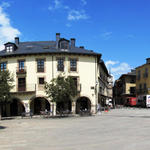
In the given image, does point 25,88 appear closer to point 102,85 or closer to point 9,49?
point 9,49

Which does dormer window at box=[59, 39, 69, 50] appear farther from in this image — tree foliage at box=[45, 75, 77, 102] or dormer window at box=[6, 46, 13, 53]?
dormer window at box=[6, 46, 13, 53]

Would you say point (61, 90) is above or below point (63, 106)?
above

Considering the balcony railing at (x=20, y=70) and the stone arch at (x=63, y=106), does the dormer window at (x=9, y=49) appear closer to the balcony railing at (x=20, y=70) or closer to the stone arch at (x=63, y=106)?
the balcony railing at (x=20, y=70)

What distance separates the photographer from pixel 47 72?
30656 millimetres

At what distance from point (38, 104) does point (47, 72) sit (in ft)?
17.2

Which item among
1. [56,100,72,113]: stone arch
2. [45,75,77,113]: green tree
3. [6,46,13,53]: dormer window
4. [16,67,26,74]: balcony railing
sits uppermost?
[6,46,13,53]: dormer window

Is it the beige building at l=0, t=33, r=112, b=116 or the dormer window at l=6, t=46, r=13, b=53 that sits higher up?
the dormer window at l=6, t=46, r=13, b=53

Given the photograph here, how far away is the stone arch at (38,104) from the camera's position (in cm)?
3161

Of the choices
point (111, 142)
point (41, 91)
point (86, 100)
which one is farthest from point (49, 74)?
point (111, 142)

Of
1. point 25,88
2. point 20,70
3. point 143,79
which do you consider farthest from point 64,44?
point 143,79

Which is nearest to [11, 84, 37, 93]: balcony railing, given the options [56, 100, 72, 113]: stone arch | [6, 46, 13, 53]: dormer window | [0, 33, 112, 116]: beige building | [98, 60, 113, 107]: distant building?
[0, 33, 112, 116]: beige building

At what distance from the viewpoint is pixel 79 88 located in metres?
30.2

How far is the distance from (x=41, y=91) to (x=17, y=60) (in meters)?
6.00

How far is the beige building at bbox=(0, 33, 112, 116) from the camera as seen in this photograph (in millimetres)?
30469
